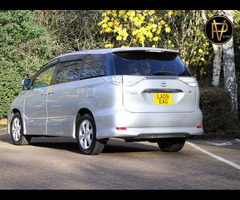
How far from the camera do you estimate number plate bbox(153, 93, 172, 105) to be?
31.5 feet

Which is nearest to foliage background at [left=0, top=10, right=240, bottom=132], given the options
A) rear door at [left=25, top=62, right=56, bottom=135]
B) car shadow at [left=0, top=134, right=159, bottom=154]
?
car shadow at [left=0, top=134, right=159, bottom=154]

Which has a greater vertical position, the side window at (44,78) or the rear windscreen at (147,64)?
the rear windscreen at (147,64)

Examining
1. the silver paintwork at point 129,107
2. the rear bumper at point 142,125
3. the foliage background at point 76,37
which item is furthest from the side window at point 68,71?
the foliage background at point 76,37

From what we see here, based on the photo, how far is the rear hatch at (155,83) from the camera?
945cm

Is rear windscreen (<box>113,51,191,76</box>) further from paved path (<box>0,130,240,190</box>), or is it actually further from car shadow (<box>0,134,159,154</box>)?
car shadow (<box>0,134,159,154</box>)

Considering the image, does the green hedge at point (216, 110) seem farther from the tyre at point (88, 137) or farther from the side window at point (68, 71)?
the tyre at point (88, 137)

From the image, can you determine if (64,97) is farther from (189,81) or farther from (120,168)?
(120,168)

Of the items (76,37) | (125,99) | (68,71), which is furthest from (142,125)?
(76,37)

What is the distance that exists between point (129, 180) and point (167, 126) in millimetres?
2658

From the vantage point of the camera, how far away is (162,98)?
964cm

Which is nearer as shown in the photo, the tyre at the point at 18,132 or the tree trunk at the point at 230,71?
the tyre at the point at 18,132

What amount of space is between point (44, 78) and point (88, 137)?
2379 millimetres
